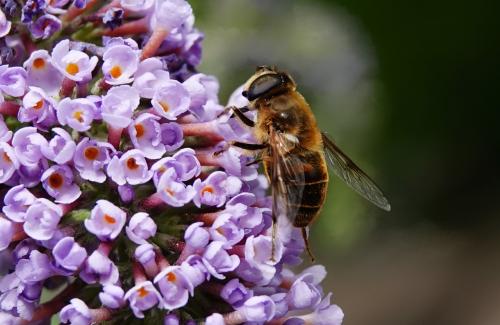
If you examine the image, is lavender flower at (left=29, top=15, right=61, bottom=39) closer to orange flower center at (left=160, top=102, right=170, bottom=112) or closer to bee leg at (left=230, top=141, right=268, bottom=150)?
orange flower center at (left=160, top=102, right=170, bottom=112)

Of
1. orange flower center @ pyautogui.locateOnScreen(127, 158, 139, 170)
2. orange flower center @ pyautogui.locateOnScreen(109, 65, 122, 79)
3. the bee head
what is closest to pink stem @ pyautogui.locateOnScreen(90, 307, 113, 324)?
orange flower center @ pyautogui.locateOnScreen(127, 158, 139, 170)

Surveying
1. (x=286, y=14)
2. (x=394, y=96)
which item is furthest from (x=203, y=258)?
(x=394, y=96)

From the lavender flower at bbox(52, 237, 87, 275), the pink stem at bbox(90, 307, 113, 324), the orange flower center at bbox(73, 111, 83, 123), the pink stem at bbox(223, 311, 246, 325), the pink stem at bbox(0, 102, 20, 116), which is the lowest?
the pink stem at bbox(90, 307, 113, 324)

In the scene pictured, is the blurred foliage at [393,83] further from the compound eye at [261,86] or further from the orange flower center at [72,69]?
the orange flower center at [72,69]

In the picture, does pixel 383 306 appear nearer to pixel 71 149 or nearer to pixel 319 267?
pixel 319 267

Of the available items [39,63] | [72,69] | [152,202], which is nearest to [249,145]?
[152,202]

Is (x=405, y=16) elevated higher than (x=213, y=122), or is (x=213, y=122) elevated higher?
(x=213, y=122)

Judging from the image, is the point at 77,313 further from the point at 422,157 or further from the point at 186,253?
the point at 422,157

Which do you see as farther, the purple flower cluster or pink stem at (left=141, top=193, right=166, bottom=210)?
pink stem at (left=141, top=193, right=166, bottom=210)
